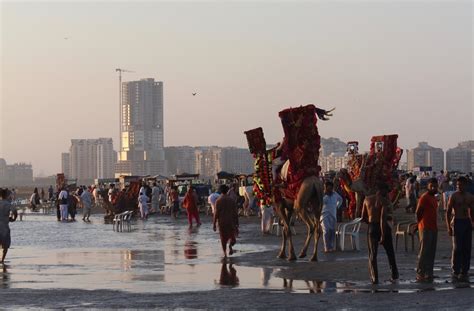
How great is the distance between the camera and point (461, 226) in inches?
778

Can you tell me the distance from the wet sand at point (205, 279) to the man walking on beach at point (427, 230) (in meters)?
0.34

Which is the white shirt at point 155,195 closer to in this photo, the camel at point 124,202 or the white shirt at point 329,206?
the camel at point 124,202

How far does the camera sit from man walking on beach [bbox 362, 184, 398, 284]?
19.0 m

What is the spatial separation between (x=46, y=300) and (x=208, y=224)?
28.6 metres

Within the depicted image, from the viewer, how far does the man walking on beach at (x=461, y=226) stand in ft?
64.4

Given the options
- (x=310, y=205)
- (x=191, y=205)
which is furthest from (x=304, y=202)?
(x=191, y=205)

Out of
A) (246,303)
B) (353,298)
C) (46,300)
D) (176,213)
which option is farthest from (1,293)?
(176,213)

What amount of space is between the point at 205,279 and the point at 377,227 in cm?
334

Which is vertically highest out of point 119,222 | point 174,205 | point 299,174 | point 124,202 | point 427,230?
point 299,174

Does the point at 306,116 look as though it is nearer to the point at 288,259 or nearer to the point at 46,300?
the point at 288,259

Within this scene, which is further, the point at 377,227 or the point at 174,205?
the point at 174,205

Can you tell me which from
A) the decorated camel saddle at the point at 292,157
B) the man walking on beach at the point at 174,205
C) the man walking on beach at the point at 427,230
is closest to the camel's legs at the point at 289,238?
the decorated camel saddle at the point at 292,157

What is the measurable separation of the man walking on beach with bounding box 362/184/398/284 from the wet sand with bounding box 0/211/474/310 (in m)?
0.38

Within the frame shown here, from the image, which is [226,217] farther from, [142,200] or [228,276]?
[142,200]
